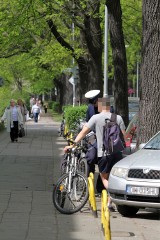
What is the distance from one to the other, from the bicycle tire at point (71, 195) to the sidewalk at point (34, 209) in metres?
0.12

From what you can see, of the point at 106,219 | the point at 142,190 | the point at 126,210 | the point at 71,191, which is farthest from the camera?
the point at 126,210

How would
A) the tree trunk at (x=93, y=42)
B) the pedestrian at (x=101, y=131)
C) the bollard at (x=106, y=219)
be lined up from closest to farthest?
the bollard at (x=106, y=219), the pedestrian at (x=101, y=131), the tree trunk at (x=93, y=42)

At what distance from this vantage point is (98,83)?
28.1m

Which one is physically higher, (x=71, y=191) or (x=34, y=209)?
(x=71, y=191)

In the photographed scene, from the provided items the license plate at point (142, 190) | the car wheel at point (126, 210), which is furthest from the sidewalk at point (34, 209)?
the license plate at point (142, 190)

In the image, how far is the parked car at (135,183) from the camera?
1070 cm

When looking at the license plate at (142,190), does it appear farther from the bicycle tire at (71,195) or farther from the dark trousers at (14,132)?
the dark trousers at (14,132)

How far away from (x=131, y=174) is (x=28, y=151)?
13.4 metres

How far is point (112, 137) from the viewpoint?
11.3 meters

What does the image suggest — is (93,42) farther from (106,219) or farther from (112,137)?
(106,219)

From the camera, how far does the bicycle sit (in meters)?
11.3

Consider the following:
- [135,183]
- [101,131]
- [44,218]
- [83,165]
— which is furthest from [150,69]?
[44,218]

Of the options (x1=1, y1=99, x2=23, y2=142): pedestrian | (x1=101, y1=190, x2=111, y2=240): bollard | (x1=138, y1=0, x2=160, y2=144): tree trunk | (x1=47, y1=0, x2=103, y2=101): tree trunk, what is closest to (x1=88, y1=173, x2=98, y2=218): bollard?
(x1=101, y1=190, x2=111, y2=240): bollard

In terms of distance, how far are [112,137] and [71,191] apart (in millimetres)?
981
